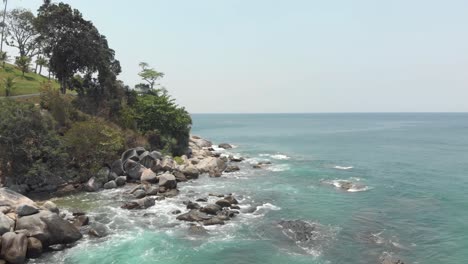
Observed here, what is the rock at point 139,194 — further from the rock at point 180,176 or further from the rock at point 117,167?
the rock at point 180,176

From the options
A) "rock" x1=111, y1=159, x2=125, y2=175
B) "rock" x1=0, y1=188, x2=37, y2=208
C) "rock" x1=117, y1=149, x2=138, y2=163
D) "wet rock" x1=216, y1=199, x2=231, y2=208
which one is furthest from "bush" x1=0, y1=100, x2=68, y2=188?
"wet rock" x1=216, y1=199, x2=231, y2=208

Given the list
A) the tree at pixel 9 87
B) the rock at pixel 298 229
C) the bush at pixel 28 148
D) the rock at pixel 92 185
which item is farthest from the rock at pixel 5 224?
the tree at pixel 9 87

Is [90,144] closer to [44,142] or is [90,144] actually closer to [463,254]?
[44,142]

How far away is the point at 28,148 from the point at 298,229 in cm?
3007

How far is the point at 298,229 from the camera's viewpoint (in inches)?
1243

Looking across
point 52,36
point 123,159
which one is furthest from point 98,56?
point 123,159

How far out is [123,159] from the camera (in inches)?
1999

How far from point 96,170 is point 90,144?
11.2 ft

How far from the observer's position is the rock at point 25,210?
28.7 m

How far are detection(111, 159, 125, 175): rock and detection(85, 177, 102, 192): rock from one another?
3969 mm

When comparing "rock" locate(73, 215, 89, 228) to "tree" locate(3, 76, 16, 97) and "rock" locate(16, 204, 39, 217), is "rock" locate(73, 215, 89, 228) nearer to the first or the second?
"rock" locate(16, 204, 39, 217)

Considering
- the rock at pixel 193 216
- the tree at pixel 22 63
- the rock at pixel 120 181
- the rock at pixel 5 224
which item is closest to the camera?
the rock at pixel 5 224

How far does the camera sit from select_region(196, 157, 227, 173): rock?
186ft

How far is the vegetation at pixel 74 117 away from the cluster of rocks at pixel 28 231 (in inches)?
411
